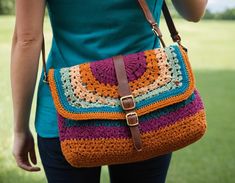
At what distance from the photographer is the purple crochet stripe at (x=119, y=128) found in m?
1.25

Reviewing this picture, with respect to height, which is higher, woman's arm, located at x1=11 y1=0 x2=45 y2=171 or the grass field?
woman's arm, located at x1=11 y1=0 x2=45 y2=171

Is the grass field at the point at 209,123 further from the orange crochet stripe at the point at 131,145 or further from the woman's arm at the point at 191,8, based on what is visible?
the orange crochet stripe at the point at 131,145

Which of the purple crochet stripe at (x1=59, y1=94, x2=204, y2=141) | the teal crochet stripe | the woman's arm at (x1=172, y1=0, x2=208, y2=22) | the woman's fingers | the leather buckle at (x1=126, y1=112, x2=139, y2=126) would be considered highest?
the woman's arm at (x1=172, y1=0, x2=208, y2=22)

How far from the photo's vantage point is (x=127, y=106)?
4.13 ft

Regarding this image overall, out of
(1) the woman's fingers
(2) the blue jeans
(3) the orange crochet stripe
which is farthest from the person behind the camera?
(1) the woman's fingers

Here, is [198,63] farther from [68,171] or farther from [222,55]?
[68,171]

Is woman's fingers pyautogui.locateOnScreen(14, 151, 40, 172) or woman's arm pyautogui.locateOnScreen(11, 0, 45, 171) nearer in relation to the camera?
woman's arm pyautogui.locateOnScreen(11, 0, 45, 171)

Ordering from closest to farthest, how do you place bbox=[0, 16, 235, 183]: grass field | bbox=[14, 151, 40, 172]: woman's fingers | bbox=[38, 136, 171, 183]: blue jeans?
bbox=[38, 136, 171, 183]: blue jeans
bbox=[14, 151, 40, 172]: woman's fingers
bbox=[0, 16, 235, 183]: grass field

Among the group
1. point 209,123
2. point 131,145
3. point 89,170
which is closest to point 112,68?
point 131,145

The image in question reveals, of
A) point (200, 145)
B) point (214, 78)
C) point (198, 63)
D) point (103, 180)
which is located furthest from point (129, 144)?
point (198, 63)

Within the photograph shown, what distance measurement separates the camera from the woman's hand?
144 centimetres

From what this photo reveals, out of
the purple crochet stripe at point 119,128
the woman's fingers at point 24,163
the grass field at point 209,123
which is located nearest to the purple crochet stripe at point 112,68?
the purple crochet stripe at point 119,128

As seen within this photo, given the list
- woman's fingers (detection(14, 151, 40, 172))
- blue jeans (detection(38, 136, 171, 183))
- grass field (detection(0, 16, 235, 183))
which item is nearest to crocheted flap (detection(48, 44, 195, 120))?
blue jeans (detection(38, 136, 171, 183))

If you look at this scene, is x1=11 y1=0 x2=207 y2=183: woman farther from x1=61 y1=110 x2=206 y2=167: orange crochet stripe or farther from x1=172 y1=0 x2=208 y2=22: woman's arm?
x1=61 y1=110 x2=206 y2=167: orange crochet stripe
